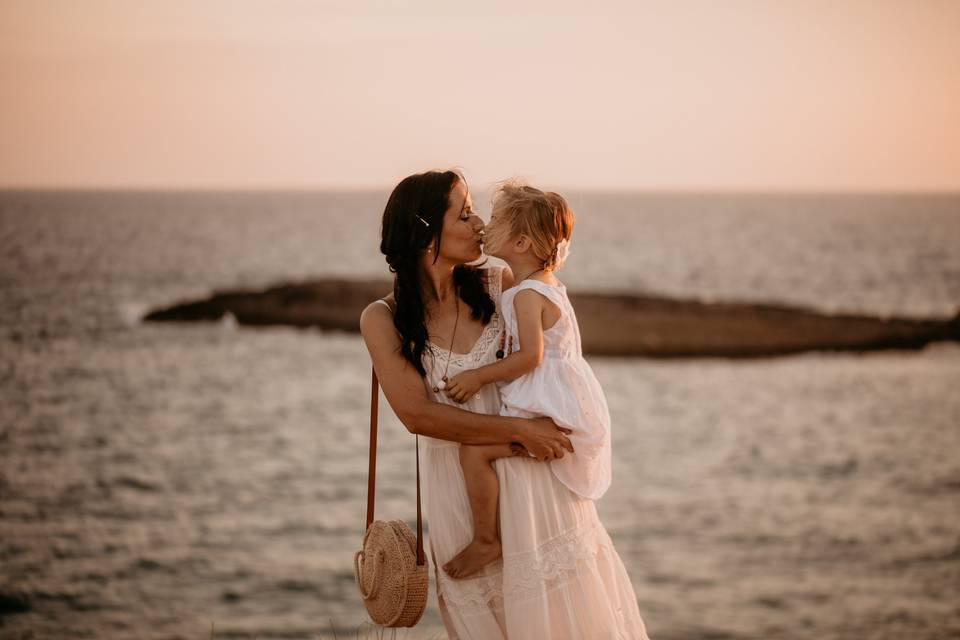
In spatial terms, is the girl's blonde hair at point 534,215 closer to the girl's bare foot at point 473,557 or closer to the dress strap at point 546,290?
the dress strap at point 546,290

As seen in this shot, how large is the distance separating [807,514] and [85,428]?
1805cm

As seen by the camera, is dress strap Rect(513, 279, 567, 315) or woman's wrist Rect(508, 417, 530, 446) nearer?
woman's wrist Rect(508, 417, 530, 446)

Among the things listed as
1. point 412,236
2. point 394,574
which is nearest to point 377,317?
point 412,236

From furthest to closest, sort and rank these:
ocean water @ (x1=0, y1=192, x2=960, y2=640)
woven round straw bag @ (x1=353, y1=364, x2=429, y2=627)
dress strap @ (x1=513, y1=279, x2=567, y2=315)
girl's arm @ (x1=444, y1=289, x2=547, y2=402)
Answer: ocean water @ (x1=0, y1=192, x2=960, y2=640) < dress strap @ (x1=513, y1=279, x2=567, y2=315) < girl's arm @ (x1=444, y1=289, x2=547, y2=402) < woven round straw bag @ (x1=353, y1=364, x2=429, y2=627)

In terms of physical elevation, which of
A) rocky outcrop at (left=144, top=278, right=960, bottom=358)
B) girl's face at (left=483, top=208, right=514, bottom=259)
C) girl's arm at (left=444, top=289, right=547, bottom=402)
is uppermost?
girl's face at (left=483, top=208, right=514, bottom=259)

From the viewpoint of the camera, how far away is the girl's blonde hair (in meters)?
3.92

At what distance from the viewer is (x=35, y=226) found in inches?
4289

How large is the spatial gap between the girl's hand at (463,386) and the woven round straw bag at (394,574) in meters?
0.28

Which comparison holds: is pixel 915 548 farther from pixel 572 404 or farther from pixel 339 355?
pixel 339 355

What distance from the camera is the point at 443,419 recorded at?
3701mm

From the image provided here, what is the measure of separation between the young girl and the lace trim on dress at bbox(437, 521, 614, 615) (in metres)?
0.07

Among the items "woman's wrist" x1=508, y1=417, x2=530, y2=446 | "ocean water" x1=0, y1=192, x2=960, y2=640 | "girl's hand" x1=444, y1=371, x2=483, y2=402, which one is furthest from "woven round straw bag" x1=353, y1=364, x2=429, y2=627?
"ocean water" x1=0, y1=192, x2=960, y2=640

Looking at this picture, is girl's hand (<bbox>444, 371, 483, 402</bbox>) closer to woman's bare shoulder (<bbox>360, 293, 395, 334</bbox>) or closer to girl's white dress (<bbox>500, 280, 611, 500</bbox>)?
girl's white dress (<bbox>500, 280, 611, 500</bbox>)

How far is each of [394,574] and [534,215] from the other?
136 cm
